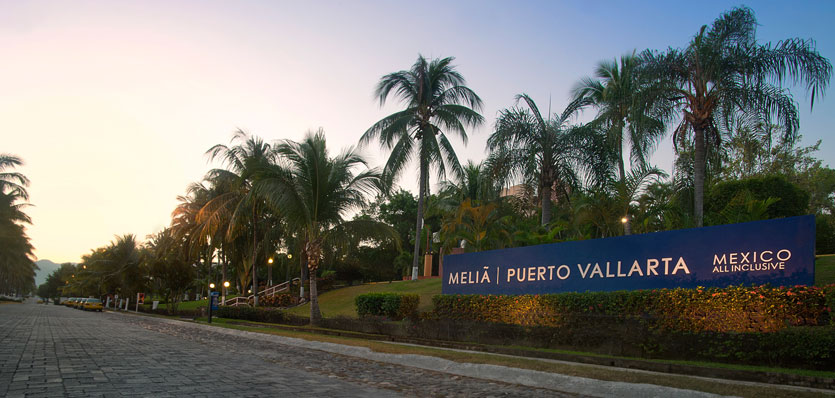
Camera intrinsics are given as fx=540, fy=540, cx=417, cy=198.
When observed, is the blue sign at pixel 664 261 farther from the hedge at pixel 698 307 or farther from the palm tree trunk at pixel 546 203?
the palm tree trunk at pixel 546 203

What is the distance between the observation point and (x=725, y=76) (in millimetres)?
18203

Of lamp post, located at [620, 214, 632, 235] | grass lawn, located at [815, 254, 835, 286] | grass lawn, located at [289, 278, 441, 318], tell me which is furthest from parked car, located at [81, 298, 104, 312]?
grass lawn, located at [815, 254, 835, 286]

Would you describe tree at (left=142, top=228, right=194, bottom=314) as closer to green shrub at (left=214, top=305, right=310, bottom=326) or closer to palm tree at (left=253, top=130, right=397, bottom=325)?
green shrub at (left=214, top=305, right=310, bottom=326)

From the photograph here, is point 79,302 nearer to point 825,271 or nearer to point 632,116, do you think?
point 632,116

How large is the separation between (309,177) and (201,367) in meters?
13.4

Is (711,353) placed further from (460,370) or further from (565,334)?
(460,370)

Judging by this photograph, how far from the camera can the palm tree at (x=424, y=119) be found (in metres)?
29.5

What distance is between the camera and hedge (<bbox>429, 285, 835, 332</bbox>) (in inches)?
358

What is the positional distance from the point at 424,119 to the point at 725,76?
1590cm

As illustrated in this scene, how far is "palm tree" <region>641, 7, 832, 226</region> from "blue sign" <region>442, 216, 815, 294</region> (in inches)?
250

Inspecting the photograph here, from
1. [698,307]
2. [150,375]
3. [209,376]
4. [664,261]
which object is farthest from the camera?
[664,261]

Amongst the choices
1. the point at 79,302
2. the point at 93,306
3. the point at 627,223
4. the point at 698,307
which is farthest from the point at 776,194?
the point at 79,302

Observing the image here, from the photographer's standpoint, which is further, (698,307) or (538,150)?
(538,150)

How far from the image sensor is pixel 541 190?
24.3 meters
